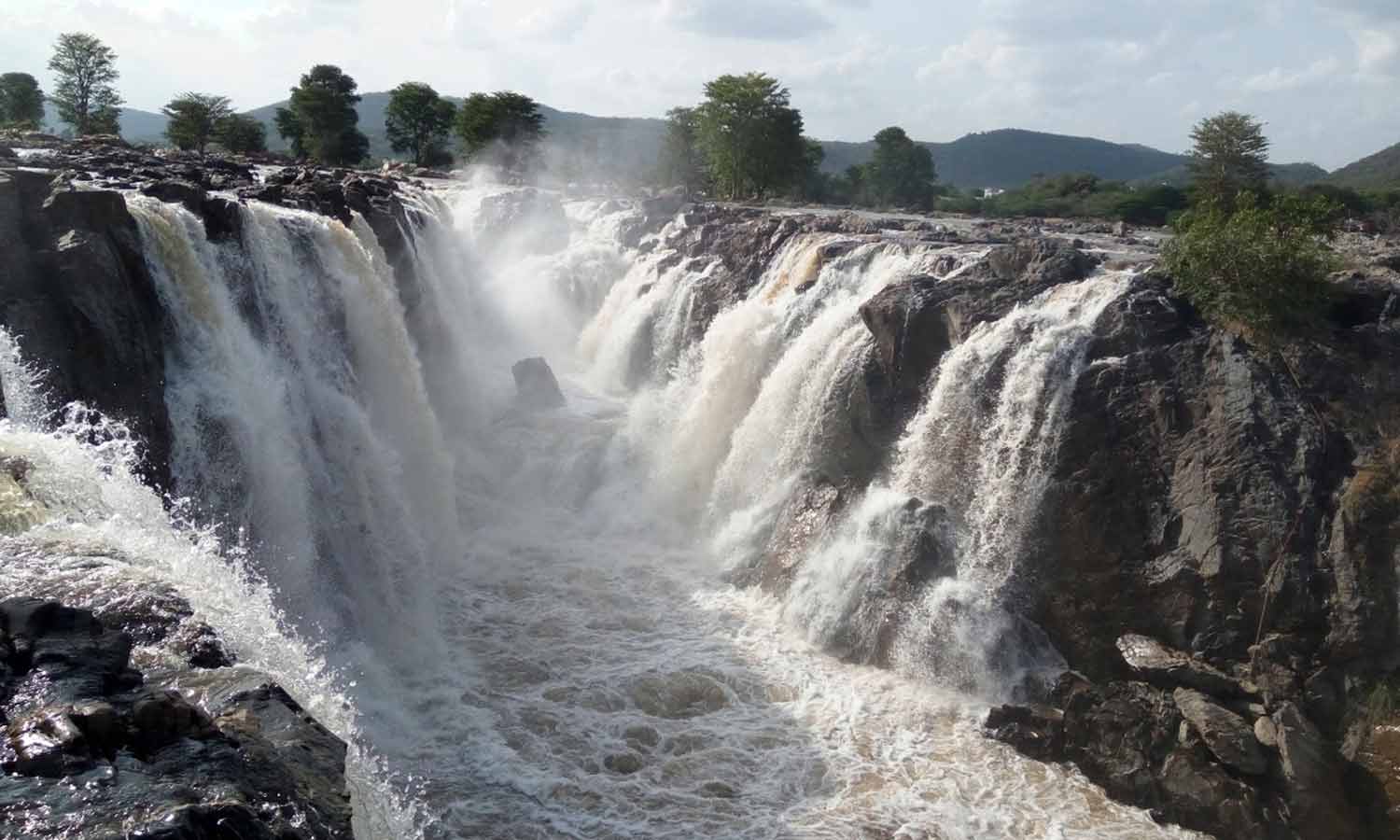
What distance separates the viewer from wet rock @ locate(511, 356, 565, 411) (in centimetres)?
2491

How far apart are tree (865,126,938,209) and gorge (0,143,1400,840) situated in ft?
144

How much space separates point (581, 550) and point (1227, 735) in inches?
457

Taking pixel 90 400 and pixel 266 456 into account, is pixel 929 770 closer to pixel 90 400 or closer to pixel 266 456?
pixel 266 456

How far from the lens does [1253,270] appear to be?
14539mm

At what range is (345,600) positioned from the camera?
14586 millimetres

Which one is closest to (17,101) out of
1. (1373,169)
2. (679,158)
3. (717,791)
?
(679,158)

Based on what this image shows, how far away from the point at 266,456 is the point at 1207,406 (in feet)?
46.0

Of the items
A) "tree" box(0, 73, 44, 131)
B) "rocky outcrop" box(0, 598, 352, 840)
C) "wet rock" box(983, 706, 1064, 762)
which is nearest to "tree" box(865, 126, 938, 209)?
"tree" box(0, 73, 44, 131)

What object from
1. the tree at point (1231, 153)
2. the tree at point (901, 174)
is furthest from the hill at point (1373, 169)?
the tree at point (1231, 153)

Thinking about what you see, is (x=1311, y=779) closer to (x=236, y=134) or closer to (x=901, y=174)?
(x=901, y=174)

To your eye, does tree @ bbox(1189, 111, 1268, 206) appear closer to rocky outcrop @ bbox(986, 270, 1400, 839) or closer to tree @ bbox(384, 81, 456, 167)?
rocky outcrop @ bbox(986, 270, 1400, 839)

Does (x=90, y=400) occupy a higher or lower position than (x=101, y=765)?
higher

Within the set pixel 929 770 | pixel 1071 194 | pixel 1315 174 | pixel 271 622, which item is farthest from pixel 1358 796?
pixel 1315 174

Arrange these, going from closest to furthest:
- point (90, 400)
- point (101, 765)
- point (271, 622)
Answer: point (101, 765) → point (271, 622) → point (90, 400)
